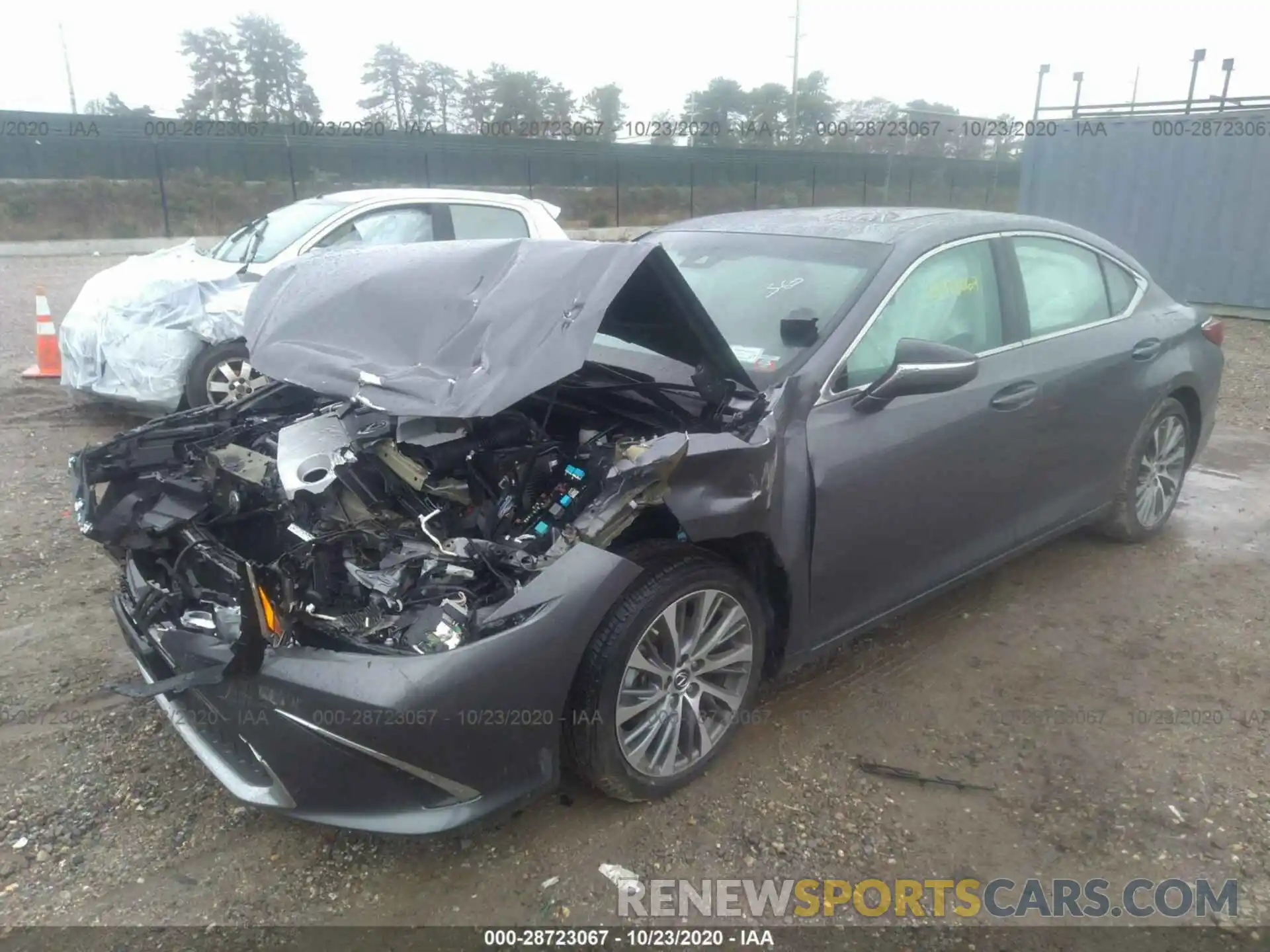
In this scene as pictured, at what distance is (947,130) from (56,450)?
117 feet

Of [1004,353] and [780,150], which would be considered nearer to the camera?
[1004,353]

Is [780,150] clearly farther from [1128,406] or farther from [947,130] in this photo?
[1128,406]

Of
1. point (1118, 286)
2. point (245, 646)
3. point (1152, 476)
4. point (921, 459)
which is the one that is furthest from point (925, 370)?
Answer: point (1152, 476)

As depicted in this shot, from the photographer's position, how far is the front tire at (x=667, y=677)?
253 centimetres

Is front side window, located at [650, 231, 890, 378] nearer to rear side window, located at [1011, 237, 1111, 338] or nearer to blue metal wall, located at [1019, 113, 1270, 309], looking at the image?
rear side window, located at [1011, 237, 1111, 338]

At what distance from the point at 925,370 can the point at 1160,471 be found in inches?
97.2

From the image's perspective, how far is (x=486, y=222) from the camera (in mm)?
7316

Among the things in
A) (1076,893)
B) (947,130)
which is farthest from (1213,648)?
(947,130)

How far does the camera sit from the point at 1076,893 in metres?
2.51

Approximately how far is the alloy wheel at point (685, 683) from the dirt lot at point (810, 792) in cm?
17

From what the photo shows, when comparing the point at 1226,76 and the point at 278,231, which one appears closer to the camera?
the point at 278,231

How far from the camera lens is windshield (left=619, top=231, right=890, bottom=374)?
10.6 feet

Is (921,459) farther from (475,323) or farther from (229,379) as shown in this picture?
(229,379)

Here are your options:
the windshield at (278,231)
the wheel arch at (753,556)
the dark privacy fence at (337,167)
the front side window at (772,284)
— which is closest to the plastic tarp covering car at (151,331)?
the windshield at (278,231)
